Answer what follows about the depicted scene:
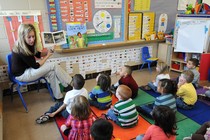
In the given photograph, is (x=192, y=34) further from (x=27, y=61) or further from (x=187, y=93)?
(x=27, y=61)

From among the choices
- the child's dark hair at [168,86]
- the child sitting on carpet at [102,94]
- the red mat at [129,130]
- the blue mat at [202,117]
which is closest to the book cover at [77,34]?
the child sitting on carpet at [102,94]

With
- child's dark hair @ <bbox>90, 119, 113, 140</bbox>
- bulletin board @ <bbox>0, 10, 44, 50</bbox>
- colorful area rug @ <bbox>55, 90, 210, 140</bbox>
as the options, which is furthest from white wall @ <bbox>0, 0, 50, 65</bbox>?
child's dark hair @ <bbox>90, 119, 113, 140</bbox>

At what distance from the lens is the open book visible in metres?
2.82

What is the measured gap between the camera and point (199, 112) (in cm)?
241

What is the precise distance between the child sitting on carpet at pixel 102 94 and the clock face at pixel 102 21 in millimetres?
1382

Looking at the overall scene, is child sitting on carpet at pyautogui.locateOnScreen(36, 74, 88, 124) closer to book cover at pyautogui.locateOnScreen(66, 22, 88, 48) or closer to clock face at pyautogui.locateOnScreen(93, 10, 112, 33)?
book cover at pyautogui.locateOnScreen(66, 22, 88, 48)

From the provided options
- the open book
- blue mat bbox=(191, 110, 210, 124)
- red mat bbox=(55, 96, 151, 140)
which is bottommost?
blue mat bbox=(191, 110, 210, 124)

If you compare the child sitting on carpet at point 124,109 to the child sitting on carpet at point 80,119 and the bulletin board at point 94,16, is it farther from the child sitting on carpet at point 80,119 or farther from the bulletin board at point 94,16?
the bulletin board at point 94,16

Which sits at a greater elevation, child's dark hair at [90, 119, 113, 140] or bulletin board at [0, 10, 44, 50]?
bulletin board at [0, 10, 44, 50]

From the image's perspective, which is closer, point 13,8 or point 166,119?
point 166,119

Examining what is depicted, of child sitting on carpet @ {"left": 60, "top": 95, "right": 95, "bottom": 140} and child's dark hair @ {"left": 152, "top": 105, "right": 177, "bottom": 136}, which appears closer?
child's dark hair @ {"left": 152, "top": 105, "right": 177, "bottom": 136}

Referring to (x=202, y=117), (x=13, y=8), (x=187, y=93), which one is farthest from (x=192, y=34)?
(x=13, y=8)

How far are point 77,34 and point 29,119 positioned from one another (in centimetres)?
166

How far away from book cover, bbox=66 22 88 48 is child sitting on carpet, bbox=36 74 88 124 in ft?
4.02
